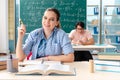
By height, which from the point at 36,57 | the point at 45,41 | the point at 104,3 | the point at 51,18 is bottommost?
the point at 36,57

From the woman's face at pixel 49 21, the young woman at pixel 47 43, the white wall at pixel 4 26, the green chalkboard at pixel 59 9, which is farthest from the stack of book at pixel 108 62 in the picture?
the white wall at pixel 4 26

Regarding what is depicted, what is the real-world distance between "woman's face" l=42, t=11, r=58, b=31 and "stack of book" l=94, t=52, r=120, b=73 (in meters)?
0.70

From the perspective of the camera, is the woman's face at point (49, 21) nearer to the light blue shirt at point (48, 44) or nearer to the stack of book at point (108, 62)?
the light blue shirt at point (48, 44)

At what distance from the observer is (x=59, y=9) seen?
7191 millimetres

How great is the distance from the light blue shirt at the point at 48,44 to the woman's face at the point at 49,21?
68 millimetres

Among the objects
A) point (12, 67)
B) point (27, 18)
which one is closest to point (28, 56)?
point (12, 67)

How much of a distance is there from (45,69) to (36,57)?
2.77 ft

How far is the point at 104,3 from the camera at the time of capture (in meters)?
7.45

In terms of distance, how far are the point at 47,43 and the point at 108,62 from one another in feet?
2.44

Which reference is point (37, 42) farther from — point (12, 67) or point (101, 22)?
point (101, 22)

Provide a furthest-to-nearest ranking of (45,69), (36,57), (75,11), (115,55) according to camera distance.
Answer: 1. (75,11)
2. (36,57)
3. (115,55)
4. (45,69)

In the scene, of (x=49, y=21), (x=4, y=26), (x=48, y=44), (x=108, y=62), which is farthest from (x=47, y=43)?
(x=4, y=26)

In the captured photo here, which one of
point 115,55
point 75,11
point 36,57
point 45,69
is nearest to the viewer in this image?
point 45,69

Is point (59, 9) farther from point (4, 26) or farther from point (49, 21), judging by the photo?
point (49, 21)
